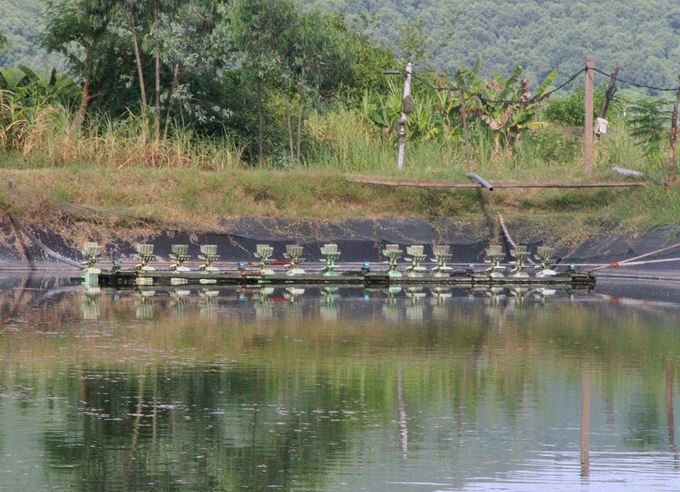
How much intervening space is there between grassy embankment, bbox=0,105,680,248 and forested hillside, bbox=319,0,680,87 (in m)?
59.6

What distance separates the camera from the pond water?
650cm

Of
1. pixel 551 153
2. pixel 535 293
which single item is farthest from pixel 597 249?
pixel 551 153

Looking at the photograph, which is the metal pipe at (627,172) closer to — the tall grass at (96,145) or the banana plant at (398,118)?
the banana plant at (398,118)

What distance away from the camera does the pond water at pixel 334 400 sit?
6504 mm

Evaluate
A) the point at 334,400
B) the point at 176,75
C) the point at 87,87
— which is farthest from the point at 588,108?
the point at 334,400

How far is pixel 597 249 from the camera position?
25422mm

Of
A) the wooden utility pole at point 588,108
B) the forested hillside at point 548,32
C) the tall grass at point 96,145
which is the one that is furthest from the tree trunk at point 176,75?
the forested hillside at point 548,32

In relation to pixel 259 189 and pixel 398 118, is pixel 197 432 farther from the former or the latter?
pixel 398 118

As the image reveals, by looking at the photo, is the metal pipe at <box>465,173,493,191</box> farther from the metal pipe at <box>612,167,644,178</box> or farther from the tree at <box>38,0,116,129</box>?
the tree at <box>38,0,116,129</box>

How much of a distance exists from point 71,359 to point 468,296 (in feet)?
32.3

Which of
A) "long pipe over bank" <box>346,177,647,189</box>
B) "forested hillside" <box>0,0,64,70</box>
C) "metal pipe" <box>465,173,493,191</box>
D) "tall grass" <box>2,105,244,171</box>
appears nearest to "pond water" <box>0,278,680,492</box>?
"metal pipe" <box>465,173,493,191</box>

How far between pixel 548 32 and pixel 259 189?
79.5m

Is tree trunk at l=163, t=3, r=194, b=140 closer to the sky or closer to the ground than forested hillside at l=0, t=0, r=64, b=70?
closer to the ground

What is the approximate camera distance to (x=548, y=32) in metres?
102
